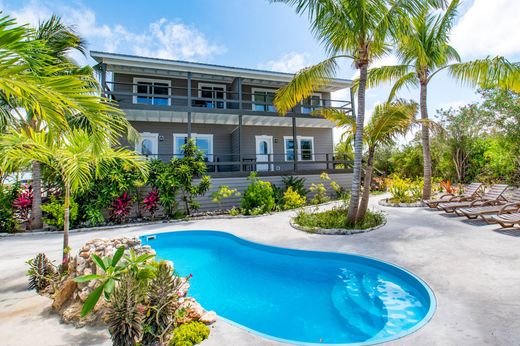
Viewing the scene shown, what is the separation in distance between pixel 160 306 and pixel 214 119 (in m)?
12.2

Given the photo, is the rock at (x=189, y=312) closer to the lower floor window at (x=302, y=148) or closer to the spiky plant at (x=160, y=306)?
the spiky plant at (x=160, y=306)

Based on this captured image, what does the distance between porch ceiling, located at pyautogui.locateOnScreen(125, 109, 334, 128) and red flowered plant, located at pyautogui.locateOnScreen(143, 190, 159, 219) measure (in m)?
4.46

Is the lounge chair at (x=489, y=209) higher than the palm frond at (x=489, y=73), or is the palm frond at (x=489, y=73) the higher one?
the palm frond at (x=489, y=73)

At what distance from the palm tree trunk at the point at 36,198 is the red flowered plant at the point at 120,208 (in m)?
2.35

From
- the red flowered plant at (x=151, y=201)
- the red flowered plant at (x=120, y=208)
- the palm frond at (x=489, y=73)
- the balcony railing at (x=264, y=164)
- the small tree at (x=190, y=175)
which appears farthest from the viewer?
the balcony railing at (x=264, y=164)

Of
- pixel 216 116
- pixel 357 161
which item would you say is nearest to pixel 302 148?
pixel 216 116

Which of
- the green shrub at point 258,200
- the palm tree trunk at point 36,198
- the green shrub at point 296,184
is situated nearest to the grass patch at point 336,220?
the green shrub at point 258,200

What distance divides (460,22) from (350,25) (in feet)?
20.8

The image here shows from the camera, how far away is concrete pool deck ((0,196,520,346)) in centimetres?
274

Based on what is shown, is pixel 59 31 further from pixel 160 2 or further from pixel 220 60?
pixel 220 60

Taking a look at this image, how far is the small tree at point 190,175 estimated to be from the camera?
10.3m

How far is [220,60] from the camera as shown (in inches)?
559

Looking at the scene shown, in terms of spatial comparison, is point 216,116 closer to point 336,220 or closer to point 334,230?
point 336,220

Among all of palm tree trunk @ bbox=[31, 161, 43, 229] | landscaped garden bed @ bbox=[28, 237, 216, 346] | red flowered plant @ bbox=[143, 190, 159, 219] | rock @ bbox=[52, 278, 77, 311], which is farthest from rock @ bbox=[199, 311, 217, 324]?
palm tree trunk @ bbox=[31, 161, 43, 229]
